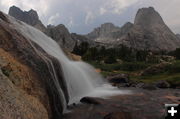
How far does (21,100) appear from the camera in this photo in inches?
506

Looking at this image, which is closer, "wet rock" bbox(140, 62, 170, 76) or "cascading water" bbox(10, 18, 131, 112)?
"cascading water" bbox(10, 18, 131, 112)

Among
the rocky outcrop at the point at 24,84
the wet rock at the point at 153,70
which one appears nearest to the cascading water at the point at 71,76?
the rocky outcrop at the point at 24,84

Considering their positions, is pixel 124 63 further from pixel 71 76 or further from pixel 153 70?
pixel 71 76

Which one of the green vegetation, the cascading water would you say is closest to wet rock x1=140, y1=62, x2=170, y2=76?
the green vegetation

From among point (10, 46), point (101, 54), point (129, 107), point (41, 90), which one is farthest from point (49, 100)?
point (101, 54)

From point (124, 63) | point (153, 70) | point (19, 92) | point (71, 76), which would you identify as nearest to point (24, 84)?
point (19, 92)

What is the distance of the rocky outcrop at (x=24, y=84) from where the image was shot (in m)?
11.9

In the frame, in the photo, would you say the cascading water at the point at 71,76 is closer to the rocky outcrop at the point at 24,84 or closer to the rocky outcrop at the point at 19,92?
the rocky outcrop at the point at 24,84

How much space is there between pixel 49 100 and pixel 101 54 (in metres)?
108

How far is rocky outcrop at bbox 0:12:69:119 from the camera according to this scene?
39.1 ft

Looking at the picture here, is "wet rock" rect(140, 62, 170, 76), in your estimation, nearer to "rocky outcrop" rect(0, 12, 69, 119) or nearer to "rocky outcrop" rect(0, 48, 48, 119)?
"rocky outcrop" rect(0, 12, 69, 119)

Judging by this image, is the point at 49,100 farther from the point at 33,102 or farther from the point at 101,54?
the point at 101,54

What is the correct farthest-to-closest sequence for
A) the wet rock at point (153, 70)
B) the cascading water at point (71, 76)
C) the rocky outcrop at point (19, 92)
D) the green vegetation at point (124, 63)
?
1. the wet rock at point (153, 70)
2. the green vegetation at point (124, 63)
3. the cascading water at point (71, 76)
4. the rocky outcrop at point (19, 92)

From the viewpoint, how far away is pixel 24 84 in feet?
48.7
